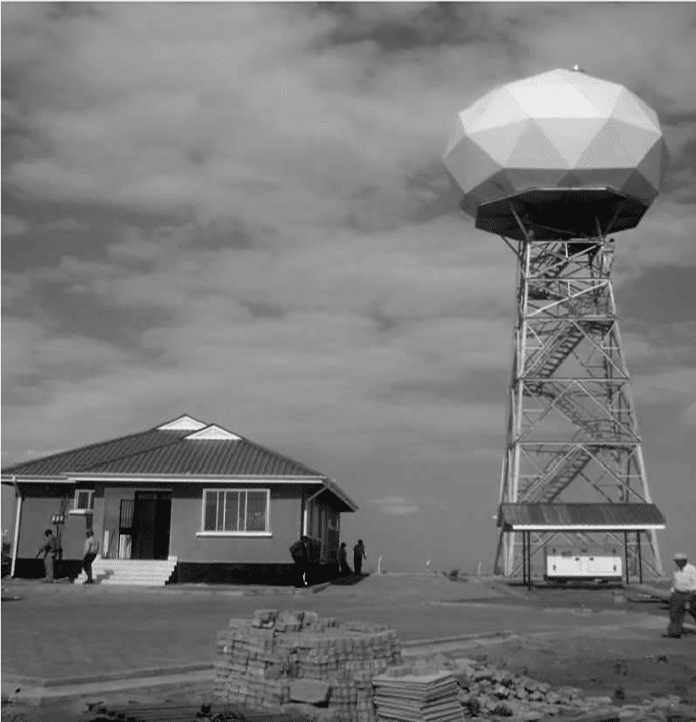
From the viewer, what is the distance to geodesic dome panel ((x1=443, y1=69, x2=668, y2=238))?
34.7 metres

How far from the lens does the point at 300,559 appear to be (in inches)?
1113

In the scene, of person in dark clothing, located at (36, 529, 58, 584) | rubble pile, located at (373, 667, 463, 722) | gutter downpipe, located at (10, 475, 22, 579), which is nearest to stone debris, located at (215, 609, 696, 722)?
rubble pile, located at (373, 667, 463, 722)

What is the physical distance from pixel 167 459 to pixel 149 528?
243 cm

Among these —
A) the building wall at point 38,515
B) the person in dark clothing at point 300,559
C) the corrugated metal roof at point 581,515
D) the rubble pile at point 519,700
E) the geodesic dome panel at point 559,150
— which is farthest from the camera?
the geodesic dome panel at point 559,150

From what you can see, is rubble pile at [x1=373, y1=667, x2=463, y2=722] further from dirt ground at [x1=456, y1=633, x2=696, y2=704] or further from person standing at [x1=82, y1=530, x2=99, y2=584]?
person standing at [x1=82, y1=530, x2=99, y2=584]

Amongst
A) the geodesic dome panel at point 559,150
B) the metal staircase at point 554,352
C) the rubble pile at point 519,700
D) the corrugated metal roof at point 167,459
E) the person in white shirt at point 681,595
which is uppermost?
the geodesic dome panel at point 559,150

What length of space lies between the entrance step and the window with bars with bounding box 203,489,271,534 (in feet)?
5.49

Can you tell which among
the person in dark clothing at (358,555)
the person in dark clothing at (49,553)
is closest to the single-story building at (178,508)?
the person in dark clothing at (49,553)

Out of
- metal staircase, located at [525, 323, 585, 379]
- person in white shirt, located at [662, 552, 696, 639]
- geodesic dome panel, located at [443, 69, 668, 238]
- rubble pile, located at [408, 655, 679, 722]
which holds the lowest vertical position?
rubble pile, located at [408, 655, 679, 722]

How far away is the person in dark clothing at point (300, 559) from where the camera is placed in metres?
28.0

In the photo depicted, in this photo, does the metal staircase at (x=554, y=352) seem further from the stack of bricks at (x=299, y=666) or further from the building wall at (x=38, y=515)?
the stack of bricks at (x=299, y=666)

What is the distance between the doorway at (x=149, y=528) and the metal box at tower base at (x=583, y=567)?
43.6ft

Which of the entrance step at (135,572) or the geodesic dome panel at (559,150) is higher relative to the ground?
the geodesic dome panel at (559,150)

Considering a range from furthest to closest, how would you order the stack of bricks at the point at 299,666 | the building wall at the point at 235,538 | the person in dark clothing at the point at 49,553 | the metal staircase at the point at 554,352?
the metal staircase at the point at 554,352 → the building wall at the point at 235,538 → the person in dark clothing at the point at 49,553 → the stack of bricks at the point at 299,666
